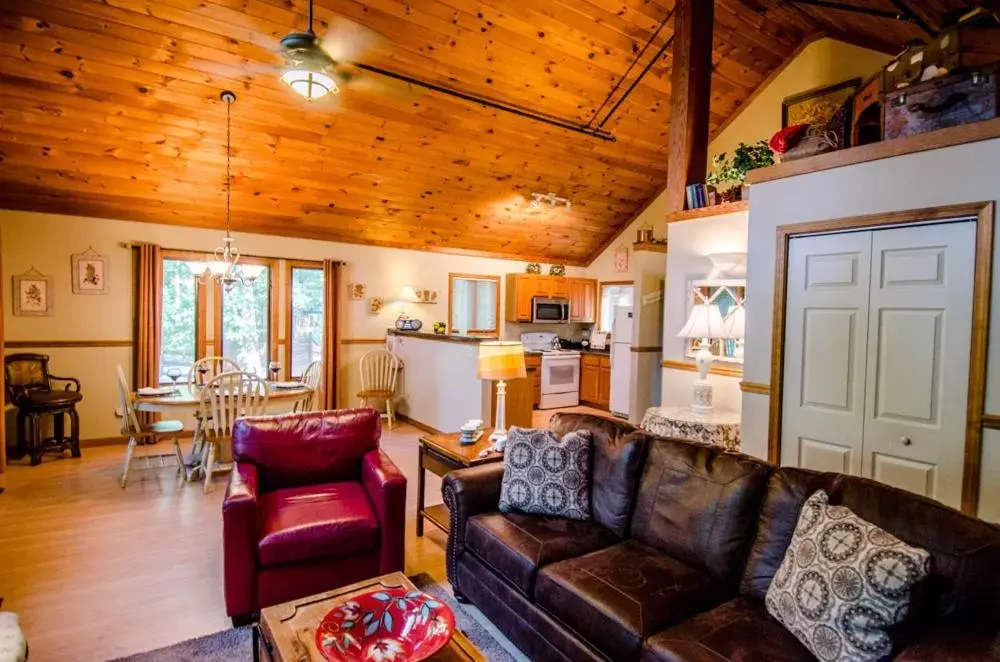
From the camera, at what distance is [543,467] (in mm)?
2531

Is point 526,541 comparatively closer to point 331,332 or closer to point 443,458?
point 443,458

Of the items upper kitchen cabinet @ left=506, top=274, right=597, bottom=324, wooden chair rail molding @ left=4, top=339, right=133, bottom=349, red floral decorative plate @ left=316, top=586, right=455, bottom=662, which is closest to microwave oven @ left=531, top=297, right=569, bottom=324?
upper kitchen cabinet @ left=506, top=274, right=597, bottom=324

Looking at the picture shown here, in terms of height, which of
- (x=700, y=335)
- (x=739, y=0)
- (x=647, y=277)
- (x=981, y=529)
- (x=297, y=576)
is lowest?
(x=297, y=576)

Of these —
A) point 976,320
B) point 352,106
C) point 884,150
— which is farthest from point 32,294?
point 976,320

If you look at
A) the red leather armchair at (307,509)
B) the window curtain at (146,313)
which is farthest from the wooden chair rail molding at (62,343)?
the red leather armchair at (307,509)

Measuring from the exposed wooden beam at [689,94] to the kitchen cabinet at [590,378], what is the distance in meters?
3.65

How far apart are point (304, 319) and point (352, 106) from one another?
9.28ft

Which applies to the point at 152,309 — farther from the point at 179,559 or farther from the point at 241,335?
the point at 179,559

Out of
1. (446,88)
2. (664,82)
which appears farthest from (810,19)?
(446,88)

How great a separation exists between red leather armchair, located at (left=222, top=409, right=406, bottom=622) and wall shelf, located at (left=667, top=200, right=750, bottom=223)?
3.00 meters

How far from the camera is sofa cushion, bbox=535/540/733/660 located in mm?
1688

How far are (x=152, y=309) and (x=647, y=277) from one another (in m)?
5.30

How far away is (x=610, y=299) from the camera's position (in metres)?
8.57

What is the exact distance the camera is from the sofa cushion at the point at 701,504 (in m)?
1.96
